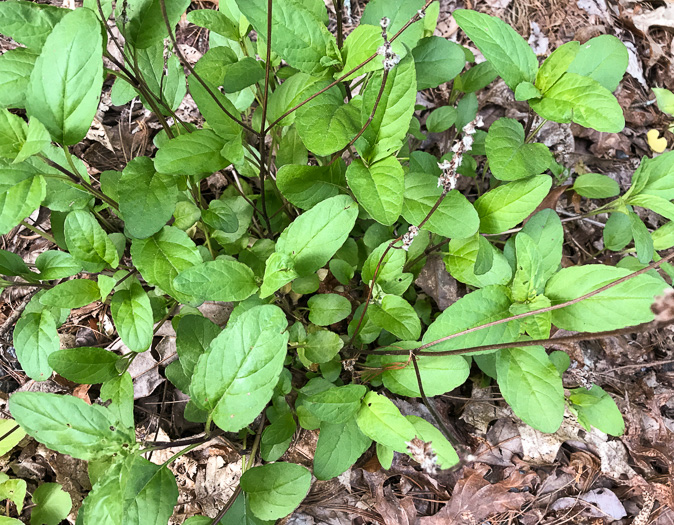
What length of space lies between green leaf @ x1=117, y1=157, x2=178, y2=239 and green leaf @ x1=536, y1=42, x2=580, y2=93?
144 centimetres

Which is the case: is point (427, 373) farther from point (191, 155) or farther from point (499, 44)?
point (499, 44)

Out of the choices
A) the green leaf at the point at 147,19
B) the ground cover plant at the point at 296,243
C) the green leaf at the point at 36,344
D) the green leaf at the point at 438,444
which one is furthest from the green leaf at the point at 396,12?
the green leaf at the point at 36,344

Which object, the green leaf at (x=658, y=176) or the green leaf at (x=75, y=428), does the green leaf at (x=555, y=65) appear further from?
the green leaf at (x=75, y=428)

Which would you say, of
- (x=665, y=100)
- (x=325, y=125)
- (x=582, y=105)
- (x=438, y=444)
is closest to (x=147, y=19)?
(x=325, y=125)

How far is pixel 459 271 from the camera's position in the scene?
66.8 inches

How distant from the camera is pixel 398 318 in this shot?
1608 millimetres

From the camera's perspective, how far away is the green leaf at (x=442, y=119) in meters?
2.18

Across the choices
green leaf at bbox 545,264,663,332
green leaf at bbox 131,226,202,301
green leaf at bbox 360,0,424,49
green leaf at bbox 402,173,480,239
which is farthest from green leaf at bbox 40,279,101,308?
green leaf at bbox 545,264,663,332

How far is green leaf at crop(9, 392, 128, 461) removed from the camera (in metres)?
1.26

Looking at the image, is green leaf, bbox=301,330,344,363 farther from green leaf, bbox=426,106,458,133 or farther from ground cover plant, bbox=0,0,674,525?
green leaf, bbox=426,106,458,133

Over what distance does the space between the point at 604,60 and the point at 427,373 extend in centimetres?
145

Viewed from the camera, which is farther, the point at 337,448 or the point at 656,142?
the point at 656,142

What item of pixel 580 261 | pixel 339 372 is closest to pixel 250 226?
pixel 339 372

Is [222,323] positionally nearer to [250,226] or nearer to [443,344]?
[250,226]
